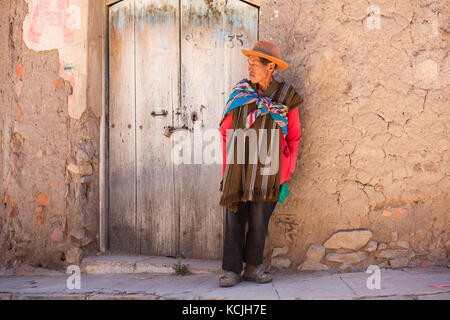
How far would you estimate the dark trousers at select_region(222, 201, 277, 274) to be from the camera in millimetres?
3143

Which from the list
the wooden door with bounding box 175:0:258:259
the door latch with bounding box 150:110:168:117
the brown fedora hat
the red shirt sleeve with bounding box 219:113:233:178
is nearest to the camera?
the brown fedora hat

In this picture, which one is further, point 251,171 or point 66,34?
point 66,34

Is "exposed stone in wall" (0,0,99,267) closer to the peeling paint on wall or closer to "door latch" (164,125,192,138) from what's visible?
the peeling paint on wall

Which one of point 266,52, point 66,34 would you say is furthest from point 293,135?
point 66,34

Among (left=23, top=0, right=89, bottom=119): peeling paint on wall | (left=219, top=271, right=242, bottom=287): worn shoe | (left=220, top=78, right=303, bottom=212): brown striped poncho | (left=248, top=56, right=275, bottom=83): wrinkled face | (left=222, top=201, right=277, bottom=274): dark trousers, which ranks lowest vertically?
(left=219, top=271, right=242, bottom=287): worn shoe

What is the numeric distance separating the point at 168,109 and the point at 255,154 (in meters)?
1.11

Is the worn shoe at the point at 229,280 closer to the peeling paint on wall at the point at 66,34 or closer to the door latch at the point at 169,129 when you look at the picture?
the door latch at the point at 169,129

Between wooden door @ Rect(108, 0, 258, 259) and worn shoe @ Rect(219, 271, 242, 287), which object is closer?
worn shoe @ Rect(219, 271, 242, 287)

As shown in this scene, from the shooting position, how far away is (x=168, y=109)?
387cm

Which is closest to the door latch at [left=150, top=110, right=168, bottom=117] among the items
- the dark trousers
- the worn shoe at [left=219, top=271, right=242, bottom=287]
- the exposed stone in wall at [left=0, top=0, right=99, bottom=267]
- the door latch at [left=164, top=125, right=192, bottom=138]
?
the door latch at [left=164, top=125, right=192, bottom=138]

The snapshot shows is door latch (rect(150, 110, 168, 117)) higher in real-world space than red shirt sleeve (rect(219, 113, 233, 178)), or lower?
higher

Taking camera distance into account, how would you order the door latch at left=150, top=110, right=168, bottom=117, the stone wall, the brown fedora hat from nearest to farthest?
1. the brown fedora hat
2. the stone wall
3. the door latch at left=150, top=110, right=168, bottom=117

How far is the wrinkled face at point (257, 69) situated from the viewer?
3123 millimetres

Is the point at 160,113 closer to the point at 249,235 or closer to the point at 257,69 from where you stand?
the point at 257,69
